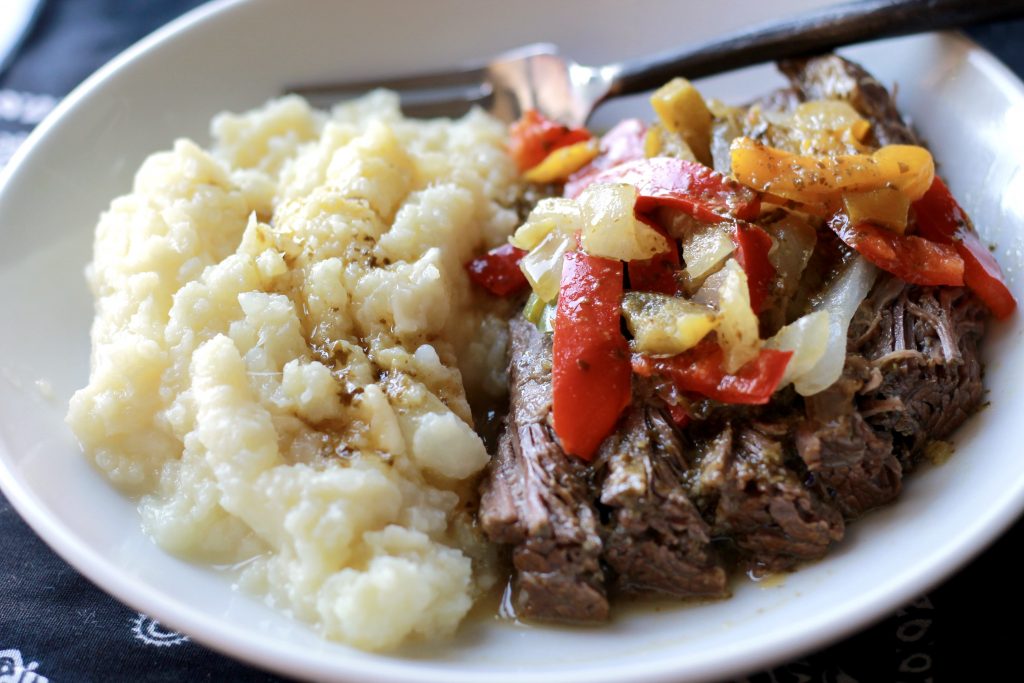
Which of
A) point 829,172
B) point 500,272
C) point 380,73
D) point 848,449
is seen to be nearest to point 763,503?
point 848,449

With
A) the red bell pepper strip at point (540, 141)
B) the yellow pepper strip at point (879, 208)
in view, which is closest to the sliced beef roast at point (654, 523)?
the yellow pepper strip at point (879, 208)

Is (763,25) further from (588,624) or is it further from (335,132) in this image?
(588,624)

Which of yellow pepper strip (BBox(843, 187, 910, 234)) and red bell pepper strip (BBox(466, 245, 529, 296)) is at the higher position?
yellow pepper strip (BBox(843, 187, 910, 234))

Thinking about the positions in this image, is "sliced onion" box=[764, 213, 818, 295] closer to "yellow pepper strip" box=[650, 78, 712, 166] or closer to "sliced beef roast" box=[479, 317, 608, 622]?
"yellow pepper strip" box=[650, 78, 712, 166]

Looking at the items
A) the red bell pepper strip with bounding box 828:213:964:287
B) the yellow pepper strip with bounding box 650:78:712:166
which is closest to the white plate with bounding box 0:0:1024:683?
the red bell pepper strip with bounding box 828:213:964:287

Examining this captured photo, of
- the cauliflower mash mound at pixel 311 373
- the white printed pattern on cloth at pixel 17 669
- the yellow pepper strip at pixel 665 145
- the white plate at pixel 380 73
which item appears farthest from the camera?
the yellow pepper strip at pixel 665 145

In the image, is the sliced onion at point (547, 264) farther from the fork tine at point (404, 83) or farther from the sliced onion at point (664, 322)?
the fork tine at point (404, 83)
